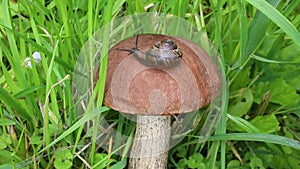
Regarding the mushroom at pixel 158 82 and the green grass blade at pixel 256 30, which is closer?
the mushroom at pixel 158 82

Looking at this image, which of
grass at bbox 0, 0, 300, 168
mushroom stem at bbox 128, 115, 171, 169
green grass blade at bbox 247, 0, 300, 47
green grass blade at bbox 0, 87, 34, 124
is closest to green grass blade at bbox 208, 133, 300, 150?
grass at bbox 0, 0, 300, 168

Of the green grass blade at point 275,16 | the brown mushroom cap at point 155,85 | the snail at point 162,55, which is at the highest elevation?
the green grass blade at point 275,16

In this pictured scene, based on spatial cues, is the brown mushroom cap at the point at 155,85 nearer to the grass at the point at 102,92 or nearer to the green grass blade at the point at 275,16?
the grass at the point at 102,92

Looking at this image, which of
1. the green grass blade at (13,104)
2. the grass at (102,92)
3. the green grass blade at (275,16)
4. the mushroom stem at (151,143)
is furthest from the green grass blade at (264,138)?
the green grass blade at (13,104)

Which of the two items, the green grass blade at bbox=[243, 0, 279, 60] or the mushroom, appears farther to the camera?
the green grass blade at bbox=[243, 0, 279, 60]

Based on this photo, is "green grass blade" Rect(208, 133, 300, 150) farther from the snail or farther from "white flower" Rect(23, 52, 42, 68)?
"white flower" Rect(23, 52, 42, 68)

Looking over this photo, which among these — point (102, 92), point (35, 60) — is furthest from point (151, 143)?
point (35, 60)

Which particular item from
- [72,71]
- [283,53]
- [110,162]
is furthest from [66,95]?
[283,53]
